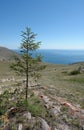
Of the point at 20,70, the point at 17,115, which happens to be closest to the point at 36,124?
the point at 17,115

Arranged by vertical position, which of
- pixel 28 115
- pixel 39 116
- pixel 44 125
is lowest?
pixel 44 125

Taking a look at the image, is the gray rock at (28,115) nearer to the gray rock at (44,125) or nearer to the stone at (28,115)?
the stone at (28,115)

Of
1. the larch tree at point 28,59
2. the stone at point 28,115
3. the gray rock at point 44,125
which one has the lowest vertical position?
the gray rock at point 44,125

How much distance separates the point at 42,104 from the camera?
14969mm

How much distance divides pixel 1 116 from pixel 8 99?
2.89 m

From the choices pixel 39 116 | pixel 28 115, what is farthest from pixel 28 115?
pixel 39 116

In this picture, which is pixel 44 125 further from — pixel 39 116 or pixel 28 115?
pixel 28 115

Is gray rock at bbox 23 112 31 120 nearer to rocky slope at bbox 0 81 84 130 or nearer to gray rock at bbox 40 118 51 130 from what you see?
rocky slope at bbox 0 81 84 130

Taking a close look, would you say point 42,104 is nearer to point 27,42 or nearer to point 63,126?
point 63,126

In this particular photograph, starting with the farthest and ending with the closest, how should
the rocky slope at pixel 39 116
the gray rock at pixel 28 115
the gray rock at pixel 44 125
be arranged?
the gray rock at pixel 28 115 < the rocky slope at pixel 39 116 < the gray rock at pixel 44 125

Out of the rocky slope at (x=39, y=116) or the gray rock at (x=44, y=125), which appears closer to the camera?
the gray rock at (x=44, y=125)

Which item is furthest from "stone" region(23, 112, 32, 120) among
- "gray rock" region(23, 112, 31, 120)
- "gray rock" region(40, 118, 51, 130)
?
"gray rock" region(40, 118, 51, 130)

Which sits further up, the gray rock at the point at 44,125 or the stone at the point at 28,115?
the stone at the point at 28,115

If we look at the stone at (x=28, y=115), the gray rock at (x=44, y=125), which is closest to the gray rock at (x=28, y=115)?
the stone at (x=28, y=115)
